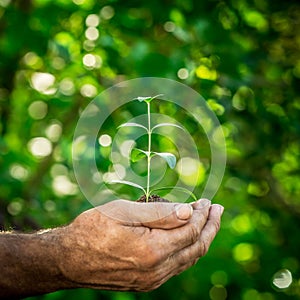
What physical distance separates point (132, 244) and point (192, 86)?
1.14 m

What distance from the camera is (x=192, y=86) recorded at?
2330 millimetres

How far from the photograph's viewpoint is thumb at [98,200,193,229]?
4.03 feet

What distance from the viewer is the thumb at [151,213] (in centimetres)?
123

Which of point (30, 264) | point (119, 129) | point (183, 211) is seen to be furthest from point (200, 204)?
point (119, 129)

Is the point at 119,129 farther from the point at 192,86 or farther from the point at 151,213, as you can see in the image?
the point at 151,213

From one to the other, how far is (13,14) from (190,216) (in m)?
1.43

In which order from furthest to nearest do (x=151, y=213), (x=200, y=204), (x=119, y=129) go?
1. (x=119, y=129)
2. (x=200, y=204)
3. (x=151, y=213)

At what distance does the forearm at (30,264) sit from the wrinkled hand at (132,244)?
19 mm

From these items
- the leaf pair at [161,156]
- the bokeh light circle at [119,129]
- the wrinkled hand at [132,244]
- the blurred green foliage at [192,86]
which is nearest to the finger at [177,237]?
the wrinkled hand at [132,244]

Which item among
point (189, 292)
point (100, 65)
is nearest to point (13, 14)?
point (100, 65)

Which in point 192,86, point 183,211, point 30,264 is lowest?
point 192,86

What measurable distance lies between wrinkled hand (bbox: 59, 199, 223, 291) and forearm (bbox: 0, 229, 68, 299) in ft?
0.06

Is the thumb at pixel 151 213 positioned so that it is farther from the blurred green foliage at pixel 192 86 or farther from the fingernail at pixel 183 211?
the blurred green foliage at pixel 192 86

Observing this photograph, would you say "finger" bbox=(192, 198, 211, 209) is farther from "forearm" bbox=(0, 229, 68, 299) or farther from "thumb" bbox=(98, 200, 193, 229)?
"forearm" bbox=(0, 229, 68, 299)
